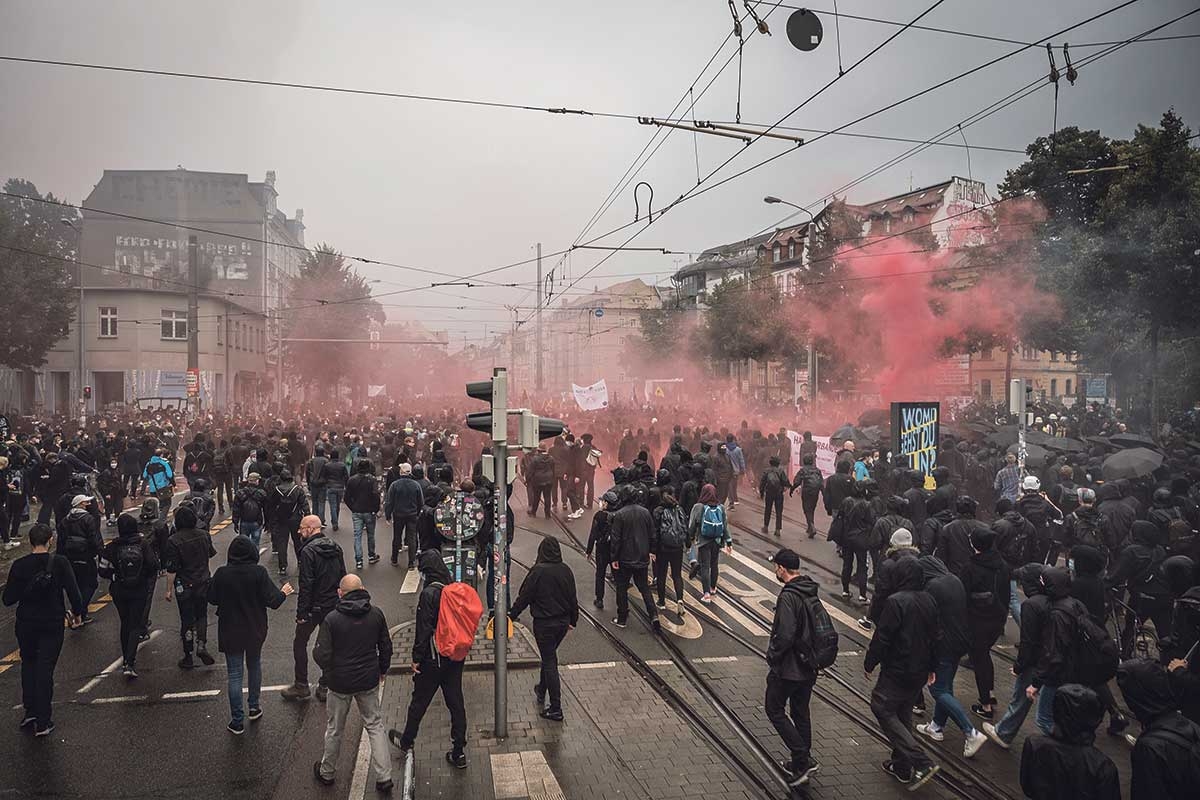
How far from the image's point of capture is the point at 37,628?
649cm

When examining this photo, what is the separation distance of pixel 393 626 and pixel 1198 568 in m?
8.46

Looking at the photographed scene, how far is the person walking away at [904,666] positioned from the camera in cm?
576

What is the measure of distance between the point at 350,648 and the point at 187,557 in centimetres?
335

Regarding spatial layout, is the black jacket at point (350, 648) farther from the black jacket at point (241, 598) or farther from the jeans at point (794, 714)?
the jeans at point (794, 714)

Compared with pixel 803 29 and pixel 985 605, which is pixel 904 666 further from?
pixel 803 29

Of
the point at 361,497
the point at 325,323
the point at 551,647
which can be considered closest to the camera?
the point at 551,647

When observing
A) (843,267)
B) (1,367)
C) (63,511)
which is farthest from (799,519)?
(1,367)

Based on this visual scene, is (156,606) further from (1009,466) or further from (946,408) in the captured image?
(946,408)

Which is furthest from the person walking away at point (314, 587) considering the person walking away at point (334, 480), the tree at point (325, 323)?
the tree at point (325, 323)

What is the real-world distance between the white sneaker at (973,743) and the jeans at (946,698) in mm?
60

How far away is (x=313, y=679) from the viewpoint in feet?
25.9

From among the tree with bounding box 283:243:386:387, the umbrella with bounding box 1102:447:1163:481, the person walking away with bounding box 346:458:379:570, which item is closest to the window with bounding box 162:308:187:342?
the tree with bounding box 283:243:386:387

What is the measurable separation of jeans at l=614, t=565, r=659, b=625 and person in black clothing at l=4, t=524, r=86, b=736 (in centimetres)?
576

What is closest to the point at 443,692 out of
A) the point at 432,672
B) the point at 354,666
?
the point at 432,672
